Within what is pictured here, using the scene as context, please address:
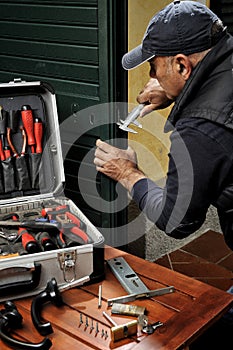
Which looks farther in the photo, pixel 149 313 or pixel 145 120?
pixel 145 120

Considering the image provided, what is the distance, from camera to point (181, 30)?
4.96ft

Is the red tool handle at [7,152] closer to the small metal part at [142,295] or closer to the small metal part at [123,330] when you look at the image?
the small metal part at [142,295]

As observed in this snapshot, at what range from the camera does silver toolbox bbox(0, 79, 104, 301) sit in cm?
169

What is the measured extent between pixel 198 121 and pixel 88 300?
642 mm

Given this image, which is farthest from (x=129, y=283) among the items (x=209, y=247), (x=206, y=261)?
(x=209, y=247)

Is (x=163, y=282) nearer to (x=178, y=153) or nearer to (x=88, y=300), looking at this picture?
(x=88, y=300)

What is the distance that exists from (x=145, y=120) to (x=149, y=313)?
2000 mm

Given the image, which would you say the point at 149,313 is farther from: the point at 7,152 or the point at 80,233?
the point at 7,152

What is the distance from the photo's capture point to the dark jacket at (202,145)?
4.74 ft

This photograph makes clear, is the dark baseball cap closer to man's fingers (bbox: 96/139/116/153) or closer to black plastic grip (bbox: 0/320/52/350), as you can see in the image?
man's fingers (bbox: 96/139/116/153)

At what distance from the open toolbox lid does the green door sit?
194 mm

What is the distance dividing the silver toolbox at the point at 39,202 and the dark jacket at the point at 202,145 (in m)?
0.33

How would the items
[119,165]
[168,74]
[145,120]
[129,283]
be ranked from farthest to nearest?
[145,120] < [119,165] < [129,283] < [168,74]

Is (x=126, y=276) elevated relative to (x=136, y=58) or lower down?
lower down
